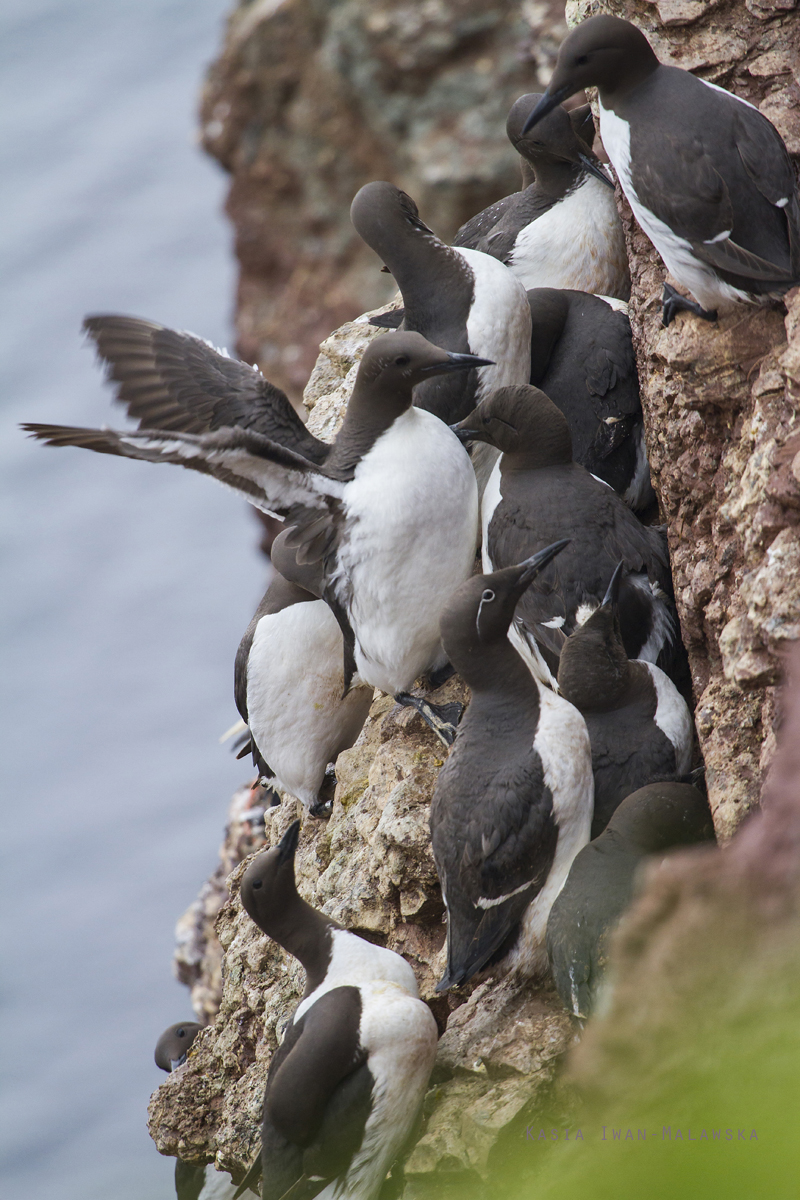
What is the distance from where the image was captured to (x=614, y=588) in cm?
411

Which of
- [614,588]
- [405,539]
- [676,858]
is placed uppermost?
[405,539]

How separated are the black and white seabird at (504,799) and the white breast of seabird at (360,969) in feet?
0.96

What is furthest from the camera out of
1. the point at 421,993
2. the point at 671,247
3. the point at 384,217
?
the point at 384,217

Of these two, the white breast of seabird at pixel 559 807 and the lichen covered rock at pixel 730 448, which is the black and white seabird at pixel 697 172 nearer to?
the lichen covered rock at pixel 730 448

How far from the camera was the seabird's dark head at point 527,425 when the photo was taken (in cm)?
445

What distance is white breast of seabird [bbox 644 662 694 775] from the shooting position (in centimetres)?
391

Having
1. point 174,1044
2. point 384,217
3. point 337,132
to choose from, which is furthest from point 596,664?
point 337,132

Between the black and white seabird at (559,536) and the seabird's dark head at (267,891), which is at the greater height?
the black and white seabird at (559,536)

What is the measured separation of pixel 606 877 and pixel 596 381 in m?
2.30

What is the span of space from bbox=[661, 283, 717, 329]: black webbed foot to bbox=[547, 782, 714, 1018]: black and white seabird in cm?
157

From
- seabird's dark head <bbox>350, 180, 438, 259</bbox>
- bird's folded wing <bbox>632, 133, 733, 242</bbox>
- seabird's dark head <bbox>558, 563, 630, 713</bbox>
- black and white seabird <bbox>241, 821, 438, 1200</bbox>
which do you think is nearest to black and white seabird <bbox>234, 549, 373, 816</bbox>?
seabird's dark head <bbox>558, 563, 630, 713</bbox>

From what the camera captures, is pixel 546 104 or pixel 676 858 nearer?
pixel 676 858

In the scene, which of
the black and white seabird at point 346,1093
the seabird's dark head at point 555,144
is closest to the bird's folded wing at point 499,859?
the black and white seabird at point 346,1093

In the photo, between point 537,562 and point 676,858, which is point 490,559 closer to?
point 537,562
